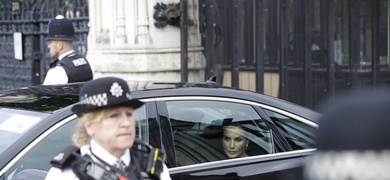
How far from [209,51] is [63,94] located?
5.70 meters

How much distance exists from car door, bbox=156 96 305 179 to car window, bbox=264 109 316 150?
0.24 feet

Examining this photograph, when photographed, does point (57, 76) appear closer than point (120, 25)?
Yes

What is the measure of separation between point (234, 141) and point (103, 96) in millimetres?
2015

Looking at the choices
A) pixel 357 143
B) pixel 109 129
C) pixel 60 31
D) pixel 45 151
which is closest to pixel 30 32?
pixel 60 31

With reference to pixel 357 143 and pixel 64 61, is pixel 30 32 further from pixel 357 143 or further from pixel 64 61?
pixel 357 143

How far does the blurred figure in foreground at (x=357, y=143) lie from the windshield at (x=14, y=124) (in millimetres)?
3102

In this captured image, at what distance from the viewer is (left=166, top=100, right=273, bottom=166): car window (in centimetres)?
470

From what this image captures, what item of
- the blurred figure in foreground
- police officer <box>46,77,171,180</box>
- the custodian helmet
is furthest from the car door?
the blurred figure in foreground

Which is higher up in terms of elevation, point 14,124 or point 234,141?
point 14,124

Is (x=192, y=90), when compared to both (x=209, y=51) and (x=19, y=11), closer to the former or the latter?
(x=209, y=51)

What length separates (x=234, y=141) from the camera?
16.0 feet

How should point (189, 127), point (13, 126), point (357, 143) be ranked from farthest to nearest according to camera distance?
point (189, 127) < point (13, 126) < point (357, 143)

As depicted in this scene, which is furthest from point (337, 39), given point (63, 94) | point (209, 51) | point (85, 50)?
point (63, 94)

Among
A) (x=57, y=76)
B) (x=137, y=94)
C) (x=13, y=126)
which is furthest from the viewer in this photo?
(x=57, y=76)
